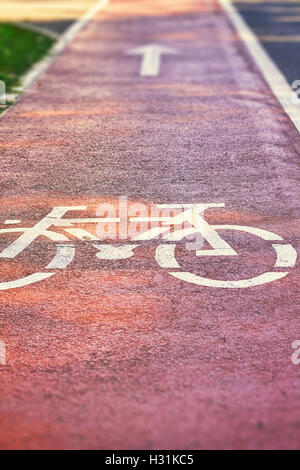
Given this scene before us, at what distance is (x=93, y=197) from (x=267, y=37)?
1150cm


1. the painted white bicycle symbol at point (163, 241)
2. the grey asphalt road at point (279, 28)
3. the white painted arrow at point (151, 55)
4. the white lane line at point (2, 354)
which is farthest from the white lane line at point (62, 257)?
the white painted arrow at point (151, 55)

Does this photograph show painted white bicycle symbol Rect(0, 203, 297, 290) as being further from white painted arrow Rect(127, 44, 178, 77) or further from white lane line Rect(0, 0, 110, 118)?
white painted arrow Rect(127, 44, 178, 77)

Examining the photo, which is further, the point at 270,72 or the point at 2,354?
the point at 270,72

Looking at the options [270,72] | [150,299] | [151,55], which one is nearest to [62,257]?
[150,299]

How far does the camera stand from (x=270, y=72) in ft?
46.2

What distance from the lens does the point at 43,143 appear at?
390 inches

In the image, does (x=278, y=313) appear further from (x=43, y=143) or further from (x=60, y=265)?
(x=43, y=143)

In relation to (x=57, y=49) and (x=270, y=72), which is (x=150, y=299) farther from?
(x=57, y=49)

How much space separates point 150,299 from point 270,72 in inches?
364

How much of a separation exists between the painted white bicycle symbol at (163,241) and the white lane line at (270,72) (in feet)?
12.2

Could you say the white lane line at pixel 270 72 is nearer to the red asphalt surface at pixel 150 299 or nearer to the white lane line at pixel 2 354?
the red asphalt surface at pixel 150 299

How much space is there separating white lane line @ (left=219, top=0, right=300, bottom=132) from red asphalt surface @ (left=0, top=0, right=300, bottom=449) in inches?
8.2

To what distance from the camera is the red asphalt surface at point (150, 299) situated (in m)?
4.28
